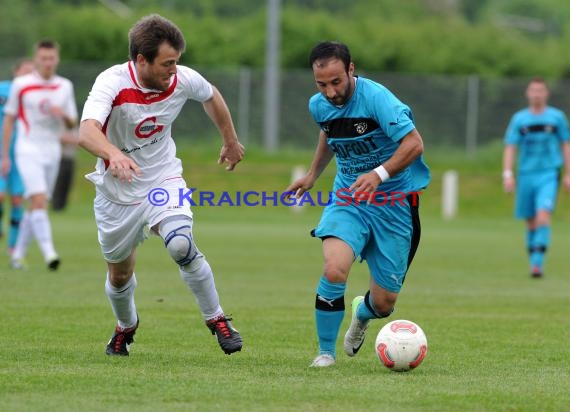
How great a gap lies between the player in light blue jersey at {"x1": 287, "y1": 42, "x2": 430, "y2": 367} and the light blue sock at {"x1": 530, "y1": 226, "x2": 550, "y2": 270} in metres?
7.53

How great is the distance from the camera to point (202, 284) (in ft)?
25.7

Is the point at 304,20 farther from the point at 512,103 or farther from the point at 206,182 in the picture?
the point at 206,182

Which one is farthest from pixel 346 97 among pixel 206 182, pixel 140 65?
pixel 206 182

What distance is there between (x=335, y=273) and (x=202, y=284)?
90cm

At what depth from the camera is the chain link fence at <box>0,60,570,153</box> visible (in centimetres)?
3641

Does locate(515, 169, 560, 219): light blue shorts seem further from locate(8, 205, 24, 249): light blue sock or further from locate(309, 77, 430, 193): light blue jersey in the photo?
locate(309, 77, 430, 193): light blue jersey

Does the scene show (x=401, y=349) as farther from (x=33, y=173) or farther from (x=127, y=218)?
(x=33, y=173)

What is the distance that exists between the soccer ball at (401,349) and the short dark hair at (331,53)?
1717mm

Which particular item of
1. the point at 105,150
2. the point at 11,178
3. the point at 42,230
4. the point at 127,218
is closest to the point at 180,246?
the point at 127,218

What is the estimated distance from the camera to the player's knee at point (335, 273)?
24.7 feet

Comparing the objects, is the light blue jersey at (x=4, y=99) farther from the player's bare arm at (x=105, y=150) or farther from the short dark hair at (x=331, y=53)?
the short dark hair at (x=331, y=53)

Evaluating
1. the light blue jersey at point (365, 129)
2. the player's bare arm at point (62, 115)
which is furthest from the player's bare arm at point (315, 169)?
the player's bare arm at point (62, 115)

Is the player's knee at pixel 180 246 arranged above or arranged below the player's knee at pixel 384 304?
above

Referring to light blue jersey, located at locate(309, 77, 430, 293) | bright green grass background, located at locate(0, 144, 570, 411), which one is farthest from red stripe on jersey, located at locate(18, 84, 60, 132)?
light blue jersey, located at locate(309, 77, 430, 293)
